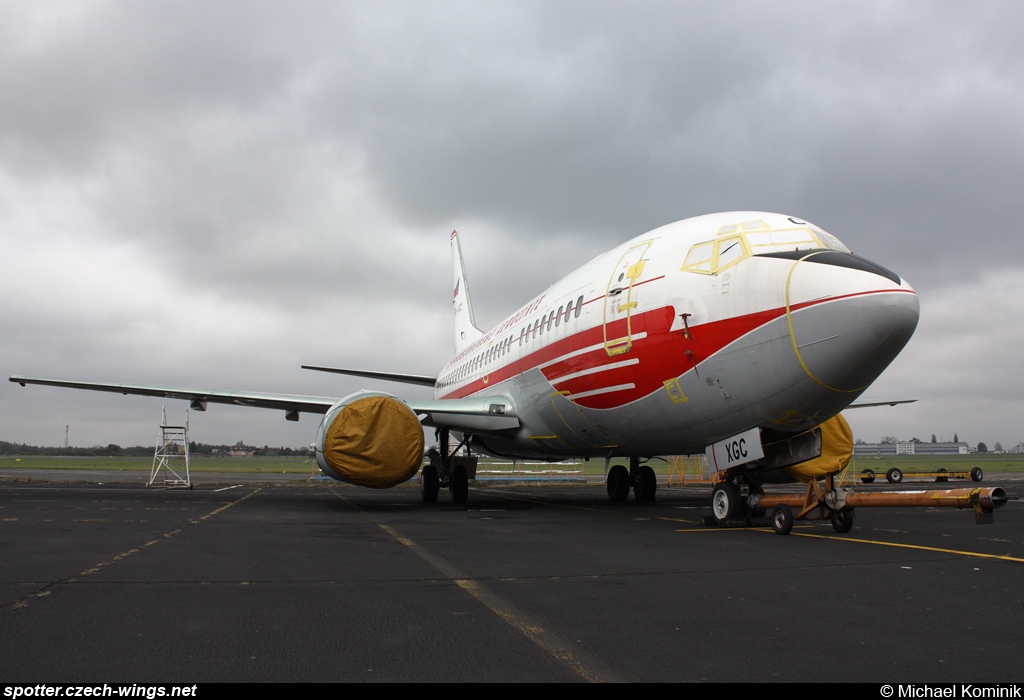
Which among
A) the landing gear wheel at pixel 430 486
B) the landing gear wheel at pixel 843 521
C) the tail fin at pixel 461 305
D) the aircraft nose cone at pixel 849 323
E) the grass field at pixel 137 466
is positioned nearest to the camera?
the aircraft nose cone at pixel 849 323

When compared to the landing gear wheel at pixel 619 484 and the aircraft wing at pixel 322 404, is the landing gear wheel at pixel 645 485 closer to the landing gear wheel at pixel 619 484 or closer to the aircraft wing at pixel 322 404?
the landing gear wheel at pixel 619 484

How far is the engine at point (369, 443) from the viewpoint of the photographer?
463 inches

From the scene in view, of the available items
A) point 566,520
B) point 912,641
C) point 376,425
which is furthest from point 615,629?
point 376,425

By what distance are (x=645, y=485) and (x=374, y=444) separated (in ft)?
22.8

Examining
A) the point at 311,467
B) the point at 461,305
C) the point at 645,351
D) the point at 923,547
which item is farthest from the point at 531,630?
the point at 311,467

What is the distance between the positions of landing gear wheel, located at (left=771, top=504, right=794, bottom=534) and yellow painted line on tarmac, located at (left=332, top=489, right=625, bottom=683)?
428 cm

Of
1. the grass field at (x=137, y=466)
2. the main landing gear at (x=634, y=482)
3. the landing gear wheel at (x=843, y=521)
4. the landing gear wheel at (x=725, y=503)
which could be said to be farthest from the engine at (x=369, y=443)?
the grass field at (x=137, y=466)

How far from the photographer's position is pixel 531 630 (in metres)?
3.62

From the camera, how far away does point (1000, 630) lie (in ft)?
11.8

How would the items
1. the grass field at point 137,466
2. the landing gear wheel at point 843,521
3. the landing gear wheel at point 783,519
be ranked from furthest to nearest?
the grass field at point 137,466, the landing gear wheel at point 843,521, the landing gear wheel at point 783,519

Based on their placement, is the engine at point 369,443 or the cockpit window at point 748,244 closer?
the cockpit window at point 748,244

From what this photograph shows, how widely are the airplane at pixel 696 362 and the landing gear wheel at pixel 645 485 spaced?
2.61m

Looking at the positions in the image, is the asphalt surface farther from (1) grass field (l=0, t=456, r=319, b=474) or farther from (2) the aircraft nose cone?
(1) grass field (l=0, t=456, r=319, b=474)

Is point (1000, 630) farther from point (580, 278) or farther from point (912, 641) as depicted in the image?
point (580, 278)
